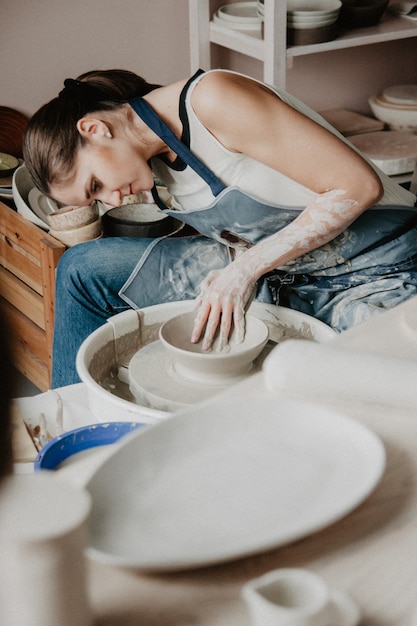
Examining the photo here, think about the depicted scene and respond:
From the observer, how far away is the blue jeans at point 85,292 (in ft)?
6.40

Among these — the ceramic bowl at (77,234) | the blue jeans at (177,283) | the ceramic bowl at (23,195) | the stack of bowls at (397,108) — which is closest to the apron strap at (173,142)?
the blue jeans at (177,283)

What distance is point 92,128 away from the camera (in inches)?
67.2

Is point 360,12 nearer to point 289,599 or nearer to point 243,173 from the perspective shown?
point 243,173


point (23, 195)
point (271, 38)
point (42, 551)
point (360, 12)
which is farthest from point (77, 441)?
point (360, 12)

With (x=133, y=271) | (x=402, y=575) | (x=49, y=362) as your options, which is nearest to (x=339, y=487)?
(x=402, y=575)

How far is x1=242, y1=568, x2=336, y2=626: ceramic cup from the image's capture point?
1.79 feet

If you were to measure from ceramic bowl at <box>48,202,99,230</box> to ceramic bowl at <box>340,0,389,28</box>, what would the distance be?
49.6 inches

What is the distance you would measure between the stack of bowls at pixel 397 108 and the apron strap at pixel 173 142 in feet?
5.28

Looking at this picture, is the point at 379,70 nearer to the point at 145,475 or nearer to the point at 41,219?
the point at 41,219

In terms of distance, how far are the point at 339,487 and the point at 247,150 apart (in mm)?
1082

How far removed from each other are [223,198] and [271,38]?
102 cm

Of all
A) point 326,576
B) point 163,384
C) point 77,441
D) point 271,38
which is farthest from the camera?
point 271,38

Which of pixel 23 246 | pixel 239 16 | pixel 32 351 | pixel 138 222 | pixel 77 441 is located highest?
pixel 239 16

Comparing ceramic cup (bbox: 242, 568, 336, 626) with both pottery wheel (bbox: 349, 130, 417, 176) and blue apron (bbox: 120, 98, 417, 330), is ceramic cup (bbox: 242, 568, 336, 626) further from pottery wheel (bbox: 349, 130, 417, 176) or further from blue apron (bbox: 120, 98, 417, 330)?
pottery wheel (bbox: 349, 130, 417, 176)
